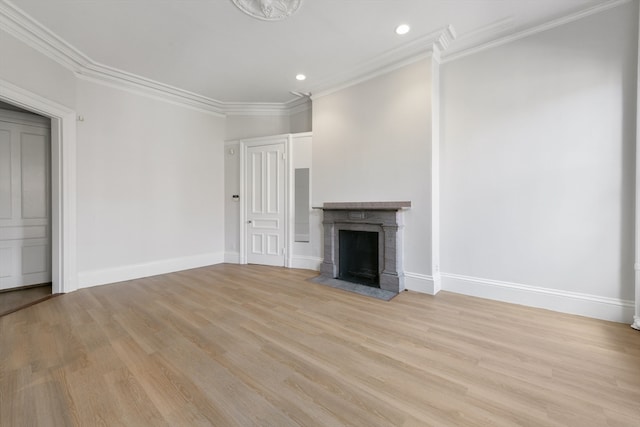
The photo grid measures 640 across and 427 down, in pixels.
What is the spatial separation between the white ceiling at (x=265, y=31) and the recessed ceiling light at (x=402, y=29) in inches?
2.3

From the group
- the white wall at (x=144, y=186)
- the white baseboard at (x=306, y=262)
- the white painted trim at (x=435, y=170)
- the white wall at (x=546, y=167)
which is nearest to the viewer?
the white wall at (x=546, y=167)

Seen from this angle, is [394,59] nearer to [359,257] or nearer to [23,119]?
[359,257]

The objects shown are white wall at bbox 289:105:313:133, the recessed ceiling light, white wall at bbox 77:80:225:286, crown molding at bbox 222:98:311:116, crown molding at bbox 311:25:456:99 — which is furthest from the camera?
crown molding at bbox 222:98:311:116

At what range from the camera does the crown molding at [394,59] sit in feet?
10.2

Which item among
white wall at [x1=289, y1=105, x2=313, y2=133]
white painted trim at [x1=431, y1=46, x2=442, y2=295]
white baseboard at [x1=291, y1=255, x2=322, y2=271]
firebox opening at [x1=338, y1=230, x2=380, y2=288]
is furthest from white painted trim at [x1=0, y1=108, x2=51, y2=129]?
white painted trim at [x1=431, y1=46, x2=442, y2=295]

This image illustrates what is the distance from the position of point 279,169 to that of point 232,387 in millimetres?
3784

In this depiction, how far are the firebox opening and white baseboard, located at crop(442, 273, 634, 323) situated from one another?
0.98 m

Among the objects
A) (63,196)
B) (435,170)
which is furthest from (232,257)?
(435,170)

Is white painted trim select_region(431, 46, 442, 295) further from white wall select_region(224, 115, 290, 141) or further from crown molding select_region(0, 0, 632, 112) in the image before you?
white wall select_region(224, 115, 290, 141)

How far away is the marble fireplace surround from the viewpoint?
3.47 meters

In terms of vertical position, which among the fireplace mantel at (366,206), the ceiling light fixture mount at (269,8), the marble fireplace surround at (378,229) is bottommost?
the marble fireplace surround at (378,229)

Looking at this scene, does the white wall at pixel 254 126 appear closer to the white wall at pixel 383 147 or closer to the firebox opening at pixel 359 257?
the white wall at pixel 383 147

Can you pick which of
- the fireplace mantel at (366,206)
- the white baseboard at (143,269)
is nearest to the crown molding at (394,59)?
the fireplace mantel at (366,206)

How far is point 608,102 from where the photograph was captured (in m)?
2.54
